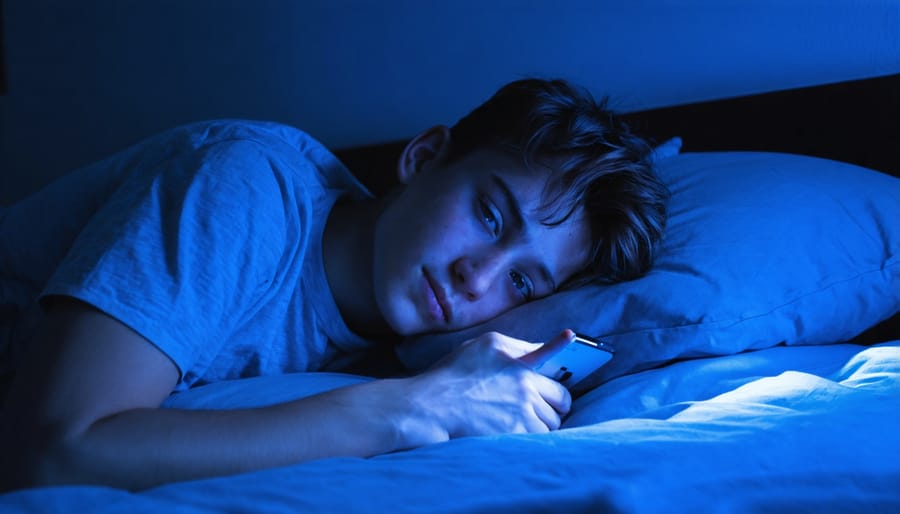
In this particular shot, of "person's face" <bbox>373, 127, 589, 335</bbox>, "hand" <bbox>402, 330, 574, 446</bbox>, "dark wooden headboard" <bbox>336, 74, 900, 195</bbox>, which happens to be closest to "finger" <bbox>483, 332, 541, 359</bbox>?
"hand" <bbox>402, 330, 574, 446</bbox>

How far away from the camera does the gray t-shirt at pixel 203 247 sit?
0.86 m

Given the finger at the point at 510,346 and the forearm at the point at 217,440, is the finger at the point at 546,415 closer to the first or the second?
the finger at the point at 510,346

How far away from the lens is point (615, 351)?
3.48 ft

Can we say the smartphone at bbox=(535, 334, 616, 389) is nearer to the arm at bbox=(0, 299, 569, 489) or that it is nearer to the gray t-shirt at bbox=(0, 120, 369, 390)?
the arm at bbox=(0, 299, 569, 489)

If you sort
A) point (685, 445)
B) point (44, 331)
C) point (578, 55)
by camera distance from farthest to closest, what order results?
1. point (578, 55)
2. point (44, 331)
3. point (685, 445)

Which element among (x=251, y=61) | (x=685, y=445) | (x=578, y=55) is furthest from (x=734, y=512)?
(x=251, y=61)

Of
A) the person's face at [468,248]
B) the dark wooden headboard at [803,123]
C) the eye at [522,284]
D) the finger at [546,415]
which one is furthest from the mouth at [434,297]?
the dark wooden headboard at [803,123]

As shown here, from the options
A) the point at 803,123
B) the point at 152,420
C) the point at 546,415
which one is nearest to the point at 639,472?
the point at 546,415

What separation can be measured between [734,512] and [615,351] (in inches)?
18.8

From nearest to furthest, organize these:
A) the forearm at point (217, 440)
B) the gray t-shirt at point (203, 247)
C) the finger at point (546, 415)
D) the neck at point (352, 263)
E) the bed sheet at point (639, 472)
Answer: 1. the bed sheet at point (639, 472)
2. the forearm at point (217, 440)
3. the gray t-shirt at point (203, 247)
4. the finger at point (546, 415)
5. the neck at point (352, 263)

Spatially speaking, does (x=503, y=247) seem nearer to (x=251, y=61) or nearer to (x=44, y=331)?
(x=44, y=331)

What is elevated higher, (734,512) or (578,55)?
(578,55)

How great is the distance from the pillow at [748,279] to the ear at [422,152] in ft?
0.89

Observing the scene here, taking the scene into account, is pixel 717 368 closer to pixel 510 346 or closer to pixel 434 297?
pixel 510 346
